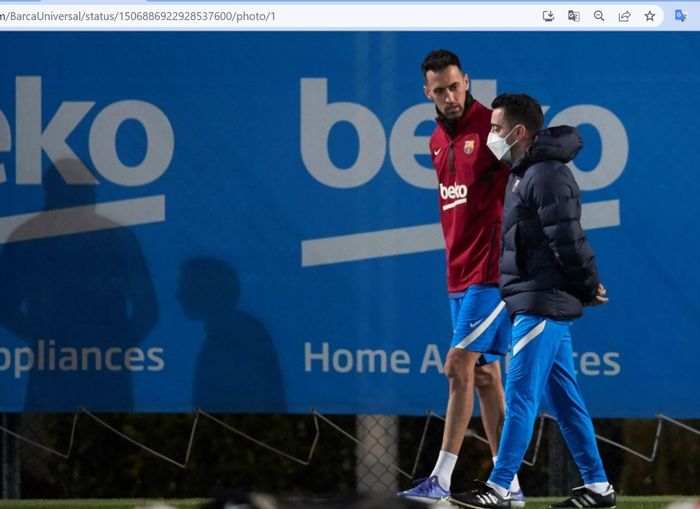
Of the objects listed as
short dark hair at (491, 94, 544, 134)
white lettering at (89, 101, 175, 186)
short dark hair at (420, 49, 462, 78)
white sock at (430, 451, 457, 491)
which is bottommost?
white sock at (430, 451, 457, 491)

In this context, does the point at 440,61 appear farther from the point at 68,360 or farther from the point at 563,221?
the point at 68,360

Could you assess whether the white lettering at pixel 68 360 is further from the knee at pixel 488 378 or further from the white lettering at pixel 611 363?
the white lettering at pixel 611 363

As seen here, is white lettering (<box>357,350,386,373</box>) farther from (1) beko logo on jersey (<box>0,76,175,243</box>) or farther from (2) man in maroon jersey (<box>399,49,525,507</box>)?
(1) beko logo on jersey (<box>0,76,175,243</box>)

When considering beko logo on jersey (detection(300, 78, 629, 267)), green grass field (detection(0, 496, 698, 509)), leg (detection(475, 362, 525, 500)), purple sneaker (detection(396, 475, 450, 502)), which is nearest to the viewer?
purple sneaker (detection(396, 475, 450, 502))

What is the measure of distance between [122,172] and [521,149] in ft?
8.02

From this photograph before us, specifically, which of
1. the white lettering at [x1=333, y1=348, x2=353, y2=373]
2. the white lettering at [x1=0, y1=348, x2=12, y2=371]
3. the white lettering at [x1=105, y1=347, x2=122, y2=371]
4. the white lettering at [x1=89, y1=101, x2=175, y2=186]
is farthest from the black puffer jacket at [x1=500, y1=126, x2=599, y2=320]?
the white lettering at [x1=0, y1=348, x2=12, y2=371]

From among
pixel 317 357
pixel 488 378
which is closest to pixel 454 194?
pixel 488 378

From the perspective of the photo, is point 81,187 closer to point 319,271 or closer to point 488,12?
point 319,271

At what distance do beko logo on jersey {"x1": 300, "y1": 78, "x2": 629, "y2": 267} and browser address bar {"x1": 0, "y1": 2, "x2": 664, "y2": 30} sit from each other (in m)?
0.34

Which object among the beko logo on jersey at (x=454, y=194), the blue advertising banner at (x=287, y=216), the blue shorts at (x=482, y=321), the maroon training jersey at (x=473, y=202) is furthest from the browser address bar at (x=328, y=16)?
the blue shorts at (x=482, y=321)

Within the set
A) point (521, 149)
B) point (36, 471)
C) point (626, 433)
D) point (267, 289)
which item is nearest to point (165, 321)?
point (267, 289)

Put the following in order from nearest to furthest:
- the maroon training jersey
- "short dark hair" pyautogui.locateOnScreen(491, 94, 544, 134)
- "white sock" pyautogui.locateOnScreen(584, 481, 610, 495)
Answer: "short dark hair" pyautogui.locateOnScreen(491, 94, 544, 134) < "white sock" pyautogui.locateOnScreen(584, 481, 610, 495) < the maroon training jersey

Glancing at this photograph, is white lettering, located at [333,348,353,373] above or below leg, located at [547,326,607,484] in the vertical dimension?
above

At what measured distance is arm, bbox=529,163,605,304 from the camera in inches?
216
